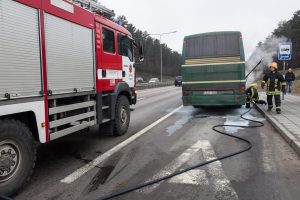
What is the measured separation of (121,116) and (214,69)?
17.4 feet

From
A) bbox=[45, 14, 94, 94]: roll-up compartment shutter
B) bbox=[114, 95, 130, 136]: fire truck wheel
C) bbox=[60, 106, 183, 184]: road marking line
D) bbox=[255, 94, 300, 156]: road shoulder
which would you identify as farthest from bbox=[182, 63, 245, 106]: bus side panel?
bbox=[45, 14, 94, 94]: roll-up compartment shutter

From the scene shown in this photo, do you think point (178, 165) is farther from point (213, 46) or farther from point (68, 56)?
point (213, 46)

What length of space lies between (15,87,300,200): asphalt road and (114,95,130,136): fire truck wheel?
230 mm

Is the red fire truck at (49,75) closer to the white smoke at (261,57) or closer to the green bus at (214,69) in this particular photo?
the green bus at (214,69)

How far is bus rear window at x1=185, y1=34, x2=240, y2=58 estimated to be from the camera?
1253 cm

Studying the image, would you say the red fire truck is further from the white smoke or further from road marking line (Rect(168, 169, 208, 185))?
the white smoke

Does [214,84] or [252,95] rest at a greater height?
[214,84]

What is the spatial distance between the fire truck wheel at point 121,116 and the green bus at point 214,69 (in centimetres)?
466

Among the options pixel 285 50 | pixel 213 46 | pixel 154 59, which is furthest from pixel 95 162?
pixel 154 59

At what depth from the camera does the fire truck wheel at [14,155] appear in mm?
4312

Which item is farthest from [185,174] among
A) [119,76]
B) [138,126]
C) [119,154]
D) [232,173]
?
[138,126]

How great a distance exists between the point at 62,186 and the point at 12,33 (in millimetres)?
2148

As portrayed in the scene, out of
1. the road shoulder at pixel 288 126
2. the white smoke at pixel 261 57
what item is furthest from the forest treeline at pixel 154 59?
the road shoulder at pixel 288 126

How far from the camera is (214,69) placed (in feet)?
41.2
